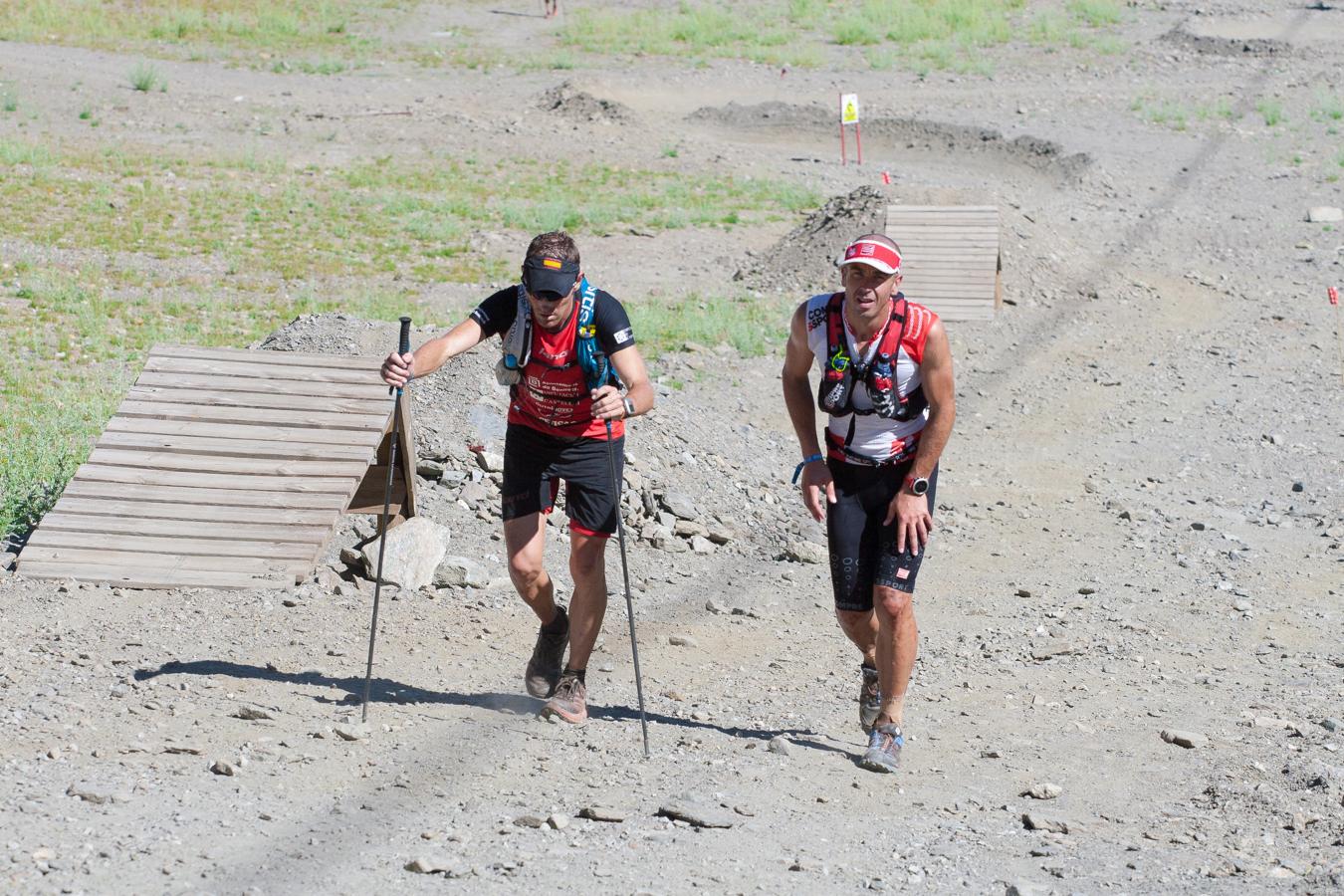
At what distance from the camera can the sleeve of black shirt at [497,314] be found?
5953mm

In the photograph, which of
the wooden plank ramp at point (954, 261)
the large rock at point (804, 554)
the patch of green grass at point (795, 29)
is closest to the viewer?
the large rock at point (804, 554)

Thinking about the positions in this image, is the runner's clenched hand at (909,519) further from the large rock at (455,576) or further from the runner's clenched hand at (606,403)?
the large rock at (455,576)

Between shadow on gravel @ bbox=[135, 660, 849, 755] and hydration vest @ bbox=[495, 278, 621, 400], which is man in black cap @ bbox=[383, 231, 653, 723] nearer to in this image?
hydration vest @ bbox=[495, 278, 621, 400]

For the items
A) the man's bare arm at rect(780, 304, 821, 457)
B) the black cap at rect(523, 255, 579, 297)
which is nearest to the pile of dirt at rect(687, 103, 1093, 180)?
the man's bare arm at rect(780, 304, 821, 457)

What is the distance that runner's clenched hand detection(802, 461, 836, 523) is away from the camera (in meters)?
5.77

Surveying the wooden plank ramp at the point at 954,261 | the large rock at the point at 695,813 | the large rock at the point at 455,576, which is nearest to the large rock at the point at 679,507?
the large rock at the point at 455,576

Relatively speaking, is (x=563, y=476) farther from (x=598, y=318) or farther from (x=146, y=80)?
(x=146, y=80)

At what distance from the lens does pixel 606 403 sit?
574cm

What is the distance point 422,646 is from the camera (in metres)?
7.46

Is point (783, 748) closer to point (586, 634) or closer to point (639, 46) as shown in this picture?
point (586, 634)

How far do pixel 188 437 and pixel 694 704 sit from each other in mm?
3205

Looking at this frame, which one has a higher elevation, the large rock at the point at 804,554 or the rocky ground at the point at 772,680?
the rocky ground at the point at 772,680

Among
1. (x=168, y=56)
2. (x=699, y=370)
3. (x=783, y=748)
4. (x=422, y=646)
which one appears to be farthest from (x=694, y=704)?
(x=168, y=56)

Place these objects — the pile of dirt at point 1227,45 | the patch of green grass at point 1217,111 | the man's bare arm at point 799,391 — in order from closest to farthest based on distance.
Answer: the man's bare arm at point 799,391
the patch of green grass at point 1217,111
the pile of dirt at point 1227,45
